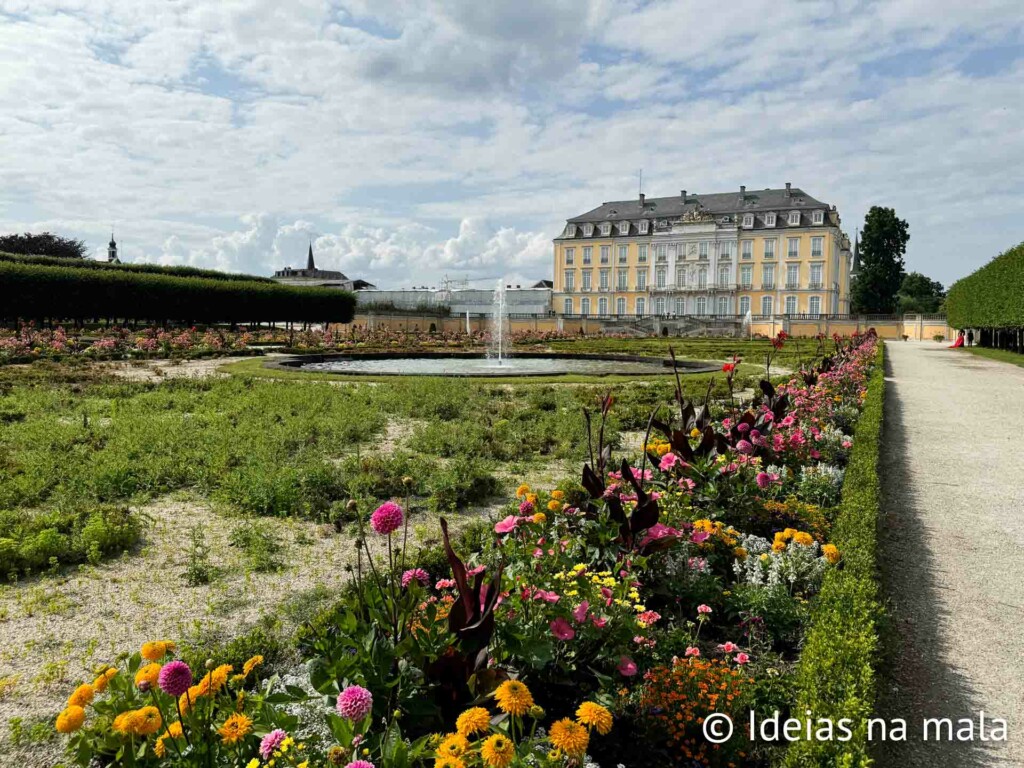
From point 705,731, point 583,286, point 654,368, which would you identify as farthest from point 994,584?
point 583,286

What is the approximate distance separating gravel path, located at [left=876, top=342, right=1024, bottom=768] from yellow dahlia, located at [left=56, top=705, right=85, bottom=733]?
7.74 ft

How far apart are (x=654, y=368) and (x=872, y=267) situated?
4858cm

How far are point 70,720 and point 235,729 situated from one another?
0.36 metres

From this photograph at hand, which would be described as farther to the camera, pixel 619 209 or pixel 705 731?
pixel 619 209

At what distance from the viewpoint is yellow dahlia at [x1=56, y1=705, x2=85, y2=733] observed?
59.2 inches

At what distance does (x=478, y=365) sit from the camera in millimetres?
16984

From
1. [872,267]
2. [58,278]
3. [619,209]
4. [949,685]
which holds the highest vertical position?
[619,209]

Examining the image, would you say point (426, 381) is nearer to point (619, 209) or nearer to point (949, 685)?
point (949, 685)

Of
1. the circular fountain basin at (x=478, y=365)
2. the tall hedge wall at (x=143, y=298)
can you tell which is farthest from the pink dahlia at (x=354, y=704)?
the tall hedge wall at (x=143, y=298)

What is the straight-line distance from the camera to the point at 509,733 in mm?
2008

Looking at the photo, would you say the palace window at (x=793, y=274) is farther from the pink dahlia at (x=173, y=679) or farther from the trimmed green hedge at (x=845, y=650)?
the pink dahlia at (x=173, y=679)

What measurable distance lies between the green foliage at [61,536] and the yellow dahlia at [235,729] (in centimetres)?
242

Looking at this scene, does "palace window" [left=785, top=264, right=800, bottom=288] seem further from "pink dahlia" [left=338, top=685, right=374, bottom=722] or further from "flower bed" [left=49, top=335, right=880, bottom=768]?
"pink dahlia" [left=338, top=685, right=374, bottom=722]

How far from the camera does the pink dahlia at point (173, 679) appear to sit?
149cm
